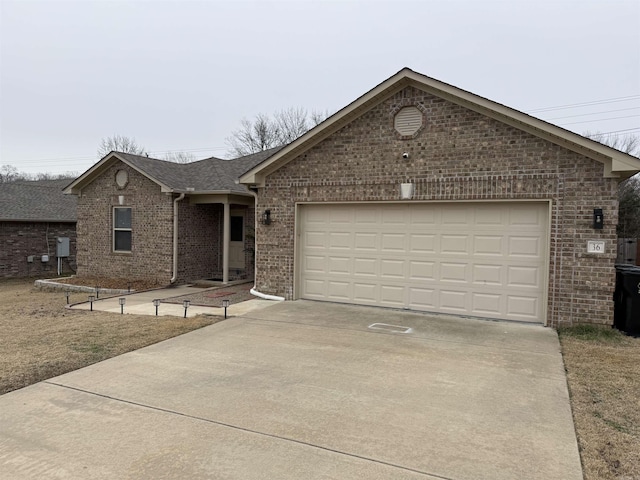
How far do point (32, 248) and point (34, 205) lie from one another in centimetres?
216

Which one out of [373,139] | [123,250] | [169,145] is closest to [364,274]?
[373,139]

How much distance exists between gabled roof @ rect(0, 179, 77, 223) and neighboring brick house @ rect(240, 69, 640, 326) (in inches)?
472

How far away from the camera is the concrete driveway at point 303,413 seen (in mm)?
3457

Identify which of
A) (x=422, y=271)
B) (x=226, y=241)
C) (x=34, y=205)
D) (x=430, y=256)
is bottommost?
(x=422, y=271)

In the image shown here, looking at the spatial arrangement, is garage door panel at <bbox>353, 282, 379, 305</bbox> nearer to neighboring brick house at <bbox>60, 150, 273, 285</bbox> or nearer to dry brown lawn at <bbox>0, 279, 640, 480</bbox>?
dry brown lawn at <bbox>0, 279, 640, 480</bbox>

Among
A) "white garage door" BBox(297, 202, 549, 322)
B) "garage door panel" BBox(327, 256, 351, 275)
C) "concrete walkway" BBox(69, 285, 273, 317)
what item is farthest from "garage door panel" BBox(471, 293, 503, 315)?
"concrete walkway" BBox(69, 285, 273, 317)

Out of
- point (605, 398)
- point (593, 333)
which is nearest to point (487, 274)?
point (593, 333)

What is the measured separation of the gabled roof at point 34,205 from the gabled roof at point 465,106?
→ 11938 millimetres

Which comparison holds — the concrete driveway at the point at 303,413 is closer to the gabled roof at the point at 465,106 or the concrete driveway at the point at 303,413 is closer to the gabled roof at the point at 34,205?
the gabled roof at the point at 465,106

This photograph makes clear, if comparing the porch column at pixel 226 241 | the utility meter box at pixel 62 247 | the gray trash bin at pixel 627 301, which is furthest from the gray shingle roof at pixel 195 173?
the gray trash bin at pixel 627 301

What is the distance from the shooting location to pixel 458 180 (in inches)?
350

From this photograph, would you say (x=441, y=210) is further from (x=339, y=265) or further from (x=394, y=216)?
(x=339, y=265)

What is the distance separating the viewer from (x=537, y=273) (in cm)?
845

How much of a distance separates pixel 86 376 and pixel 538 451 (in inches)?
195
